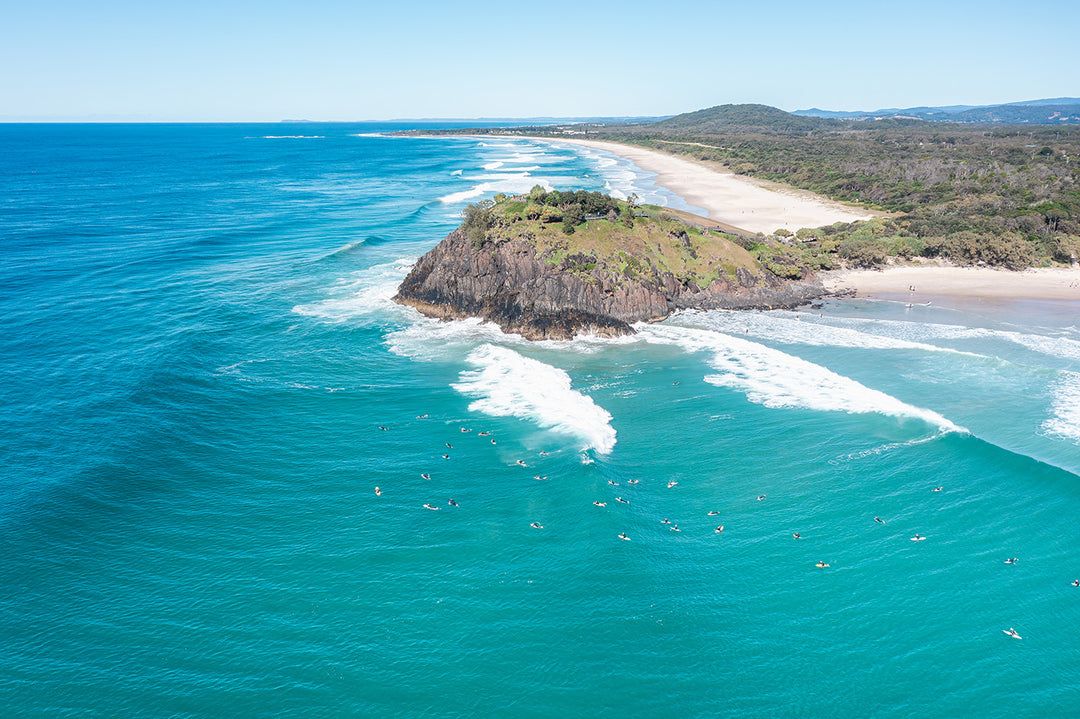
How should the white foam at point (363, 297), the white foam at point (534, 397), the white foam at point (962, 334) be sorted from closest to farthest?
the white foam at point (534, 397) → the white foam at point (962, 334) → the white foam at point (363, 297)

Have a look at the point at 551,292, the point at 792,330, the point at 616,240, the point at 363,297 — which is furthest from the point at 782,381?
the point at 363,297

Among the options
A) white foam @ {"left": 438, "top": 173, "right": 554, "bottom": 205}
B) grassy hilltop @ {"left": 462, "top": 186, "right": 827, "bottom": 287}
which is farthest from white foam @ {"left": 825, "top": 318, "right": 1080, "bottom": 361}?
white foam @ {"left": 438, "top": 173, "right": 554, "bottom": 205}

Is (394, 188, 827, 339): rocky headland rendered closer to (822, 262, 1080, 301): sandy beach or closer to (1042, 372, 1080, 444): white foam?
(822, 262, 1080, 301): sandy beach

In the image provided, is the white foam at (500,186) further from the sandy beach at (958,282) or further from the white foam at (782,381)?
the white foam at (782,381)

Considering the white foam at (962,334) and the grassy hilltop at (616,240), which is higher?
the grassy hilltop at (616,240)

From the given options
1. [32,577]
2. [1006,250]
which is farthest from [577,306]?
[1006,250]

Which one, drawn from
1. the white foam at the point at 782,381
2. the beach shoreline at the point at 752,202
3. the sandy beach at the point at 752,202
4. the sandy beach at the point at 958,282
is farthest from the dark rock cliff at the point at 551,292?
the sandy beach at the point at 752,202

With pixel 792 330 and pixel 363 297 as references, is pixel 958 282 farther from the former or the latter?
pixel 363 297
